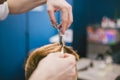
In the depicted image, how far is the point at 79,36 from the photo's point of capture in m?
3.44

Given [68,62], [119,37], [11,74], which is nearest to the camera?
[68,62]

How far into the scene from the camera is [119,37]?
3004mm

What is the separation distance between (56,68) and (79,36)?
283 centimetres

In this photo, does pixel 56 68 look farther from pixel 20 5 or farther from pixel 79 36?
pixel 79 36

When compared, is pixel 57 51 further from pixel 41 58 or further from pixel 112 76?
pixel 112 76

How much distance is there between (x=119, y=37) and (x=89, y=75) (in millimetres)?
898

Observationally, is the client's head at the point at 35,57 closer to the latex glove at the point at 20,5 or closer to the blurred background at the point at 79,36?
the latex glove at the point at 20,5

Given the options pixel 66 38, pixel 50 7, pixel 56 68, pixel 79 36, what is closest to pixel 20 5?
pixel 50 7

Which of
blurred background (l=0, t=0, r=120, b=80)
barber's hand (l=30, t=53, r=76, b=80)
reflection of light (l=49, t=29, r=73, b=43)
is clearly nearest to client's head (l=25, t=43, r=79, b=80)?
barber's hand (l=30, t=53, r=76, b=80)

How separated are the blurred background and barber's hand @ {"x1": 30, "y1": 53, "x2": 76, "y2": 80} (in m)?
1.44

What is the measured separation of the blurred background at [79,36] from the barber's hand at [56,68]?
1438mm

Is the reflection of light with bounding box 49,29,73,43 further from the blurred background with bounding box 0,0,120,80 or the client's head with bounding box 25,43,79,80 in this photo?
the client's head with bounding box 25,43,79,80

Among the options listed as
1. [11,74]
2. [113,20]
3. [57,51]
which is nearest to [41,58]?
[57,51]

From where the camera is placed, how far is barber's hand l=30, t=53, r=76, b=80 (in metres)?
0.62
